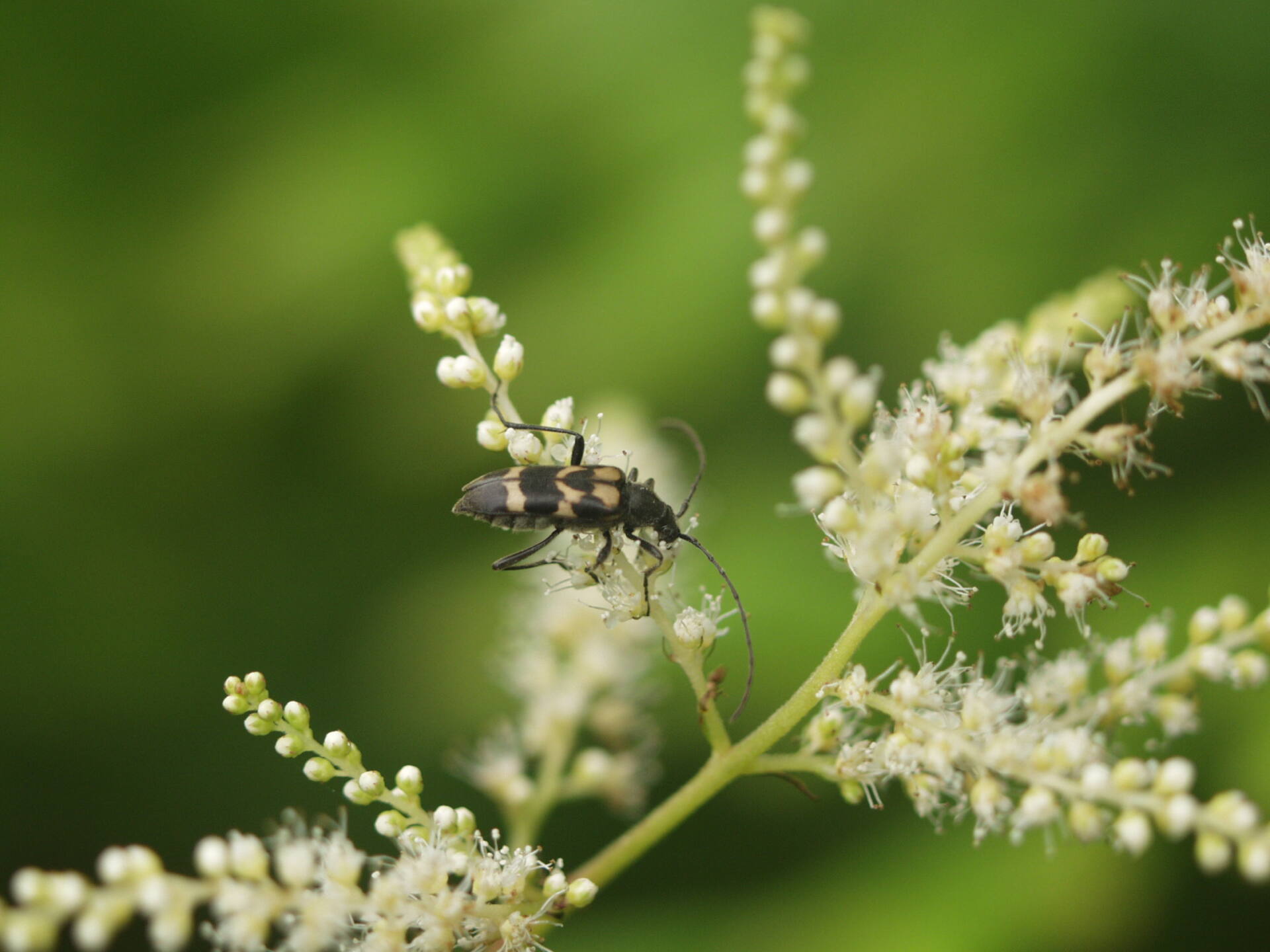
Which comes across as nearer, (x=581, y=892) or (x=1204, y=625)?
(x=1204, y=625)

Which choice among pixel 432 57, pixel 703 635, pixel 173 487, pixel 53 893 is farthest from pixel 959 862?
pixel 432 57

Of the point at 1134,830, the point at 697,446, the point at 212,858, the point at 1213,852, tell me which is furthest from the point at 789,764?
the point at 697,446

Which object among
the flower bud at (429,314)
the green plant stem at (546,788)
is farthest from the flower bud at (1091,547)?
the green plant stem at (546,788)

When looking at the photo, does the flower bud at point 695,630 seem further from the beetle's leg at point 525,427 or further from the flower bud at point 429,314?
the flower bud at point 429,314

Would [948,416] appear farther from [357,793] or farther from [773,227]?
[357,793]

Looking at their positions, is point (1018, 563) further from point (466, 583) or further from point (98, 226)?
point (98, 226)

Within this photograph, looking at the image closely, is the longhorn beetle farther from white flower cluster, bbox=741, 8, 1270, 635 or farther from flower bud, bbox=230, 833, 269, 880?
flower bud, bbox=230, 833, 269, 880

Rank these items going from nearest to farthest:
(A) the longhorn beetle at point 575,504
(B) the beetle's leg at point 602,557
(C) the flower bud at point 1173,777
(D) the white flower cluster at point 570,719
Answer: (C) the flower bud at point 1173,777, (B) the beetle's leg at point 602,557, (A) the longhorn beetle at point 575,504, (D) the white flower cluster at point 570,719
